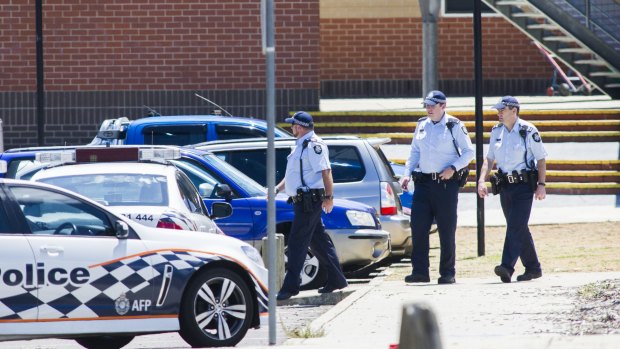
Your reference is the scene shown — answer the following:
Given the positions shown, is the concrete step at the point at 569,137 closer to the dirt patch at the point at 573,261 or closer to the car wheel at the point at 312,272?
the dirt patch at the point at 573,261

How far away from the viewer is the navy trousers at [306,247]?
38.5ft

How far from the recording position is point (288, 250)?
11922 millimetres

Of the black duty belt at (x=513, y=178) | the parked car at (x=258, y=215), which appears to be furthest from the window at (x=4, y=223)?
the black duty belt at (x=513, y=178)

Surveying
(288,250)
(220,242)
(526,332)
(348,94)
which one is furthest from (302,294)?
(348,94)

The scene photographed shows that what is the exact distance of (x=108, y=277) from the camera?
Result: 903cm

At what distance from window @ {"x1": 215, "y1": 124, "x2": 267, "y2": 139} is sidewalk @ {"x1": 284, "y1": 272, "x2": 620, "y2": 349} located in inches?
156

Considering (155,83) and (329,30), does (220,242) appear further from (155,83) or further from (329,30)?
(329,30)

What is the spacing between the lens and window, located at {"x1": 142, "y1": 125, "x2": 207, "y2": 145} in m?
15.8

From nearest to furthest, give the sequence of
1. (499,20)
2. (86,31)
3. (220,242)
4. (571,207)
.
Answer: (220,242) → (571,207) → (86,31) → (499,20)

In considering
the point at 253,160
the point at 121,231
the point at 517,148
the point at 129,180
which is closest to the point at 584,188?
the point at 253,160

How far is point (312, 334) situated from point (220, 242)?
2.93ft

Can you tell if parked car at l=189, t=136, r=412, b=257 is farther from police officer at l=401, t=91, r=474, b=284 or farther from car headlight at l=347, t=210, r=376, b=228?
→ police officer at l=401, t=91, r=474, b=284

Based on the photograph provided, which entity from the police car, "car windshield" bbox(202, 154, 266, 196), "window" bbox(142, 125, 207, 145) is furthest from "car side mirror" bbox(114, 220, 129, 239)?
"window" bbox(142, 125, 207, 145)

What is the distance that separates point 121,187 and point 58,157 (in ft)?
2.07
